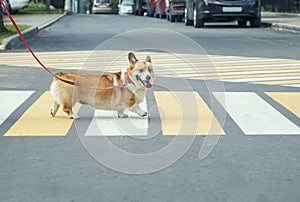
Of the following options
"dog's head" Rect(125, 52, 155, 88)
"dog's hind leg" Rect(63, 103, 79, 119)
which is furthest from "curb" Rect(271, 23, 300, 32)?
"dog's head" Rect(125, 52, 155, 88)

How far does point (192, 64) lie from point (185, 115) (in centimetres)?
554

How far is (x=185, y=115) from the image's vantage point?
8.34 metres

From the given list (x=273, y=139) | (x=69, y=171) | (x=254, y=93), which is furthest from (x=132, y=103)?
(x=254, y=93)

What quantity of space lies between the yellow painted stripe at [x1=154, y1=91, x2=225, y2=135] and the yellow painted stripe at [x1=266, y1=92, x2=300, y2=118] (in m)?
0.92

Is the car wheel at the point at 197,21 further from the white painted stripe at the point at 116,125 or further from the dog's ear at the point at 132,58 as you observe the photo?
the dog's ear at the point at 132,58

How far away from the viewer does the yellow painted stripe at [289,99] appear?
888 centimetres

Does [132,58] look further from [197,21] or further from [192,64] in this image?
[197,21]

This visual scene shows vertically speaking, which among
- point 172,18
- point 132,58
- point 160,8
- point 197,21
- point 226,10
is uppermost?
point 160,8

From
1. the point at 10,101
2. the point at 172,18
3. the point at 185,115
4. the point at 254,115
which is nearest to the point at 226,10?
the point at 172,18

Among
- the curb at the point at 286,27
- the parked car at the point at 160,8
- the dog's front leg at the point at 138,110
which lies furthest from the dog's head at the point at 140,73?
the parked car at the point at 160,8

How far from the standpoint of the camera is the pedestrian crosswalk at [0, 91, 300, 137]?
750 centimetres

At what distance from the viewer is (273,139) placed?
23.5 ft

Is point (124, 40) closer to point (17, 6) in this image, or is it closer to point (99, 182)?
point (99, 182)

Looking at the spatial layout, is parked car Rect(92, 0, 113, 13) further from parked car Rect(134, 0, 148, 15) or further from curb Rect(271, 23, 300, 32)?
curb Rect(271, 23, 300, 32)
